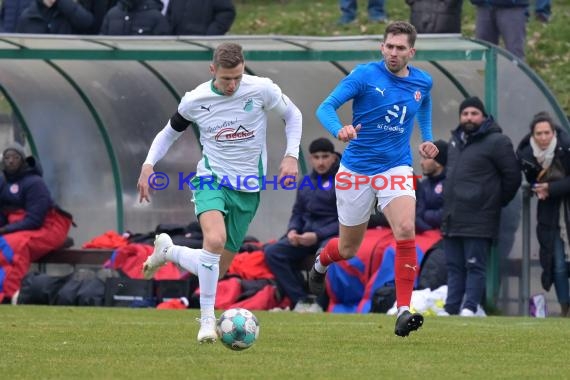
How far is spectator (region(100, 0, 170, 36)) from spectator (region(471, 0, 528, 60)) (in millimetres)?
3987

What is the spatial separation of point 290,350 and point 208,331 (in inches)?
23.8

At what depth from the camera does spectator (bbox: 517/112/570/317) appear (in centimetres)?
1476

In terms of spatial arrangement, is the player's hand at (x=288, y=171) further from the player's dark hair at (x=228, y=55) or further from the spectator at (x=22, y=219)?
the spectator at (x=22, y=219)

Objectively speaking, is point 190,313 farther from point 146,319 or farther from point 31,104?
point 31,104

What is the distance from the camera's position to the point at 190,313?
1452 cm

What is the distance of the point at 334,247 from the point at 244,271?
16.2 ft

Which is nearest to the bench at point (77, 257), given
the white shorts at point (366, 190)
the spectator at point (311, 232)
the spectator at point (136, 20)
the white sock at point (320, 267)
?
the spectator at point (311, 232)

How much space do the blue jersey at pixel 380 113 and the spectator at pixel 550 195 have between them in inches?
163

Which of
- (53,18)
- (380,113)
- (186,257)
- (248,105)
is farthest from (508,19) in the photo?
(186,257)

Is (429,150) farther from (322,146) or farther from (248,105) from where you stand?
(322,146)

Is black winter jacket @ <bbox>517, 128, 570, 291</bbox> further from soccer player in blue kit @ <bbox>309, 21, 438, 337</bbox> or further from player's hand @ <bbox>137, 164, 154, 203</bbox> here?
player's hand @ <bbox>137, 164, 154, 203</bbox>

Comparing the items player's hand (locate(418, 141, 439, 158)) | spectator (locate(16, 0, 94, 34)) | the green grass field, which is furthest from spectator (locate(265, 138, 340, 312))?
player's hand (locate(418, 141, 439, 158))

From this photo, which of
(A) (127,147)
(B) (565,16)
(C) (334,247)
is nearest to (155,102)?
(A) (127,147)

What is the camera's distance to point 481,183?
589 inches
